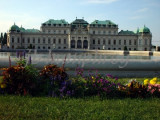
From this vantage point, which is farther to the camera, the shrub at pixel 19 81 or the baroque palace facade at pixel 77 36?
the baroque palace facade at pixel 77 36

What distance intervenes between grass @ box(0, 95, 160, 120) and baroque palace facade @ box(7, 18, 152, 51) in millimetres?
87768

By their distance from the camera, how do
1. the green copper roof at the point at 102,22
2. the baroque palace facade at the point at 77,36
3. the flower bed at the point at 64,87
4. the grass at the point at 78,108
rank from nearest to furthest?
the grass at the point at 78,108
the flower bed at the point at 64,87
the baroque palace facade at the point at 77,36
the green copper roof at the point at 102,22

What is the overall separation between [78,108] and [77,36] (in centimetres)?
8886

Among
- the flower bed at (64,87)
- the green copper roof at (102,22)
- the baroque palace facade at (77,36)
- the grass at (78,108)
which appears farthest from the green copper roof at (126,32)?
the grass at (78,108)

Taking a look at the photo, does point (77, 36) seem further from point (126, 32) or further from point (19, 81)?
point (19, 81)

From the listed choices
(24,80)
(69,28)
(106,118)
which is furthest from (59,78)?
(69,28)

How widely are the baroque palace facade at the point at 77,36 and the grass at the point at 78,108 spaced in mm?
87768

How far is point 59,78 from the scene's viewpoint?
6.83 metres

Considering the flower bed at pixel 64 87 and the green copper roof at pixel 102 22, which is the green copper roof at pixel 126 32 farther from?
the flower bed at pixel 64 87

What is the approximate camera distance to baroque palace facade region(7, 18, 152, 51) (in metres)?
93.8

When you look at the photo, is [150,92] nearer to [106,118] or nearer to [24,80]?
[106,118]

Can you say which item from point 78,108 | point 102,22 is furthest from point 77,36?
point 78,108

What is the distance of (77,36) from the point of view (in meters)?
93.4

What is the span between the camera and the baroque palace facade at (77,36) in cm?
9381
